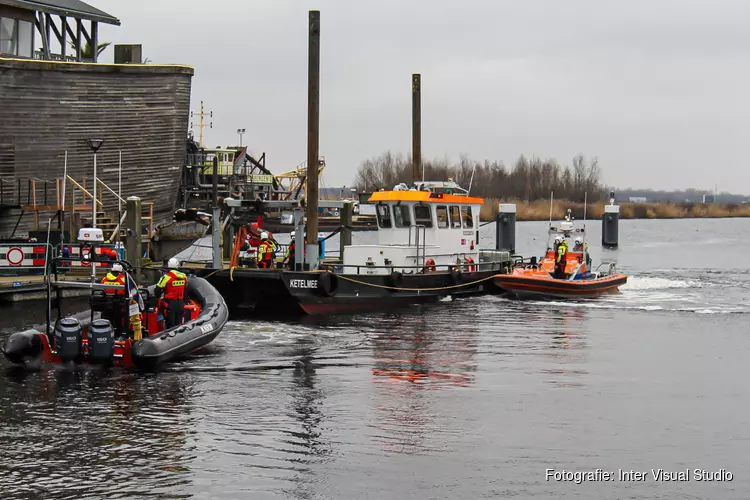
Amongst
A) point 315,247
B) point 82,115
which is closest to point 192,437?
point 315,247

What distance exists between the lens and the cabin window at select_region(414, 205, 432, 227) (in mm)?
28844

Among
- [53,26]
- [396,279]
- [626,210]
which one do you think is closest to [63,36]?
[53,26]

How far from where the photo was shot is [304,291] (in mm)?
24672

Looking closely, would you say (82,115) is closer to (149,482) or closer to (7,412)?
(7,412)

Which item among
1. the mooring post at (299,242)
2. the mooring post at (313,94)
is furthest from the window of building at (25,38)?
the mooring post at (299,242)

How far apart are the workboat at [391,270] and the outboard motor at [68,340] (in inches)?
306

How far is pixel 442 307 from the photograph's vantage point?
2831 centimetres

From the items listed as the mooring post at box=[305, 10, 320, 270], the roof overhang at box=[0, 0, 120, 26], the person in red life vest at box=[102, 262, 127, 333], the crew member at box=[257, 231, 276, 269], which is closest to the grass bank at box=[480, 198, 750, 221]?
the roof overhang at box=[0, 0, 120, 26]

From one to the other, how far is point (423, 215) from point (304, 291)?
5.65 meters

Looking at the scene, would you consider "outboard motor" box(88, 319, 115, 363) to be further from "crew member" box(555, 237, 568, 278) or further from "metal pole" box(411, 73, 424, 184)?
"metal pole" box(411, 73, 424, 184)

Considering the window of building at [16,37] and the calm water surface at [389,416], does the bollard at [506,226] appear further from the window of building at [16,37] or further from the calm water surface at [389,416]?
the calm water surface at [389,416]

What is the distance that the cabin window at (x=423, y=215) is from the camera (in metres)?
28.8

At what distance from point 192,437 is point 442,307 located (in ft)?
50.9

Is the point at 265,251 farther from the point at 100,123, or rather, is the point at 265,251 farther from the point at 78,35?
the point at 78,35
